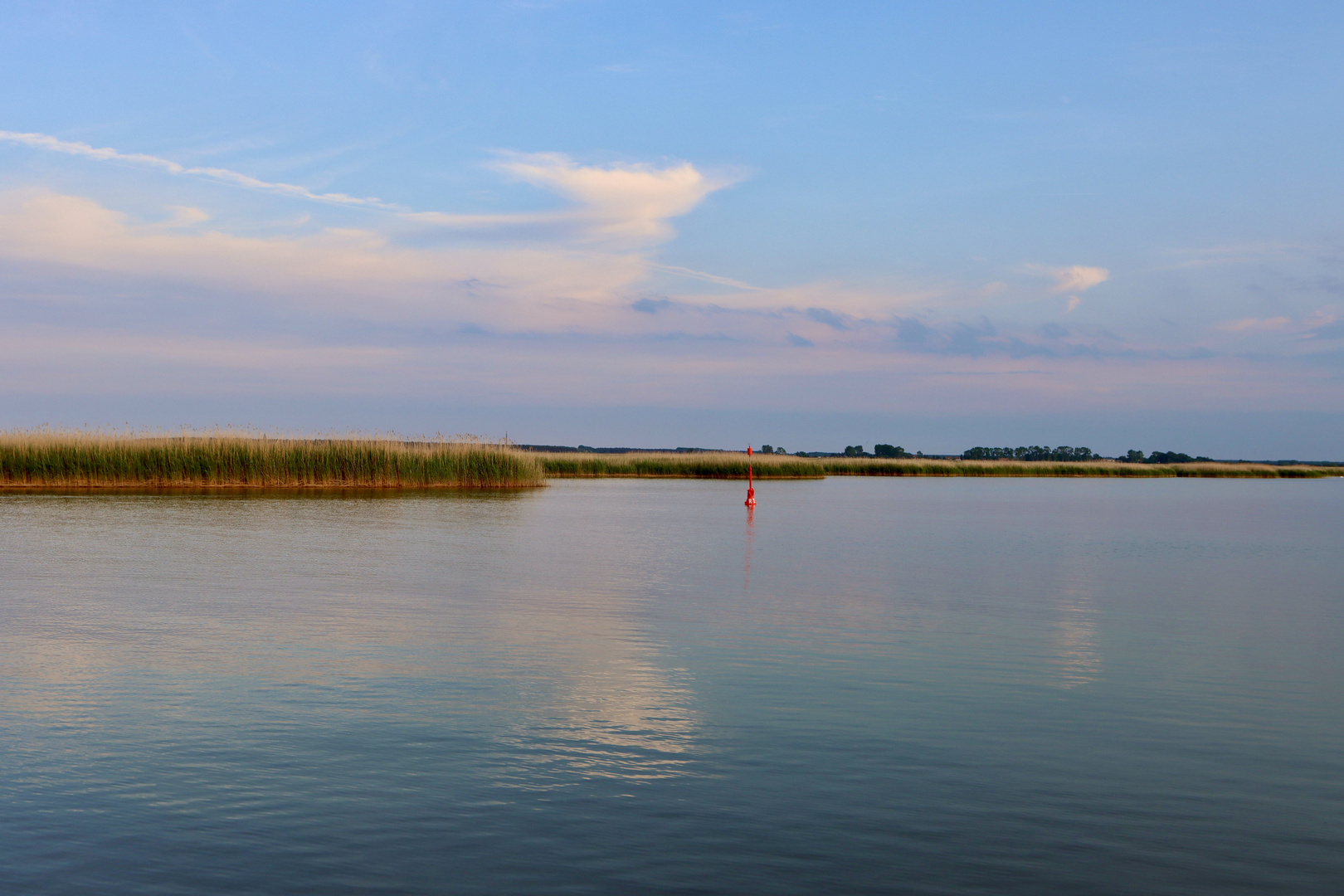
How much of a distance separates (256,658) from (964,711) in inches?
212

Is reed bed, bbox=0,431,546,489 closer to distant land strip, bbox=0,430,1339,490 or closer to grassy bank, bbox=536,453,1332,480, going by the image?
distant land strip, bbox=0,430,1339,490

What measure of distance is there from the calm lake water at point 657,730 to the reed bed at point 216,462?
66.7 feet

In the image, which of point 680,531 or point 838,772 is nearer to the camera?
point 838,772

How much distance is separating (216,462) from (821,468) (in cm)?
4125

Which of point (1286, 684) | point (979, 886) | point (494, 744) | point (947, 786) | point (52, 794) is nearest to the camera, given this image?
point (979, 886)

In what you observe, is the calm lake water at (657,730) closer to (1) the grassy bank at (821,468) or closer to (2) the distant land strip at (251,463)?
(2) the distant land strip at (251,463)

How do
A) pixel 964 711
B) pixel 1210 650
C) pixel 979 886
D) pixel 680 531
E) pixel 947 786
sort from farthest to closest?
pixel 680 531
pixel 1210 650
pixel 964 711
pixel 947 786
pixel 979 886

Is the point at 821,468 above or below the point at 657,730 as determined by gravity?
above

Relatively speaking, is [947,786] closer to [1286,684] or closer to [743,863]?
[743,863]

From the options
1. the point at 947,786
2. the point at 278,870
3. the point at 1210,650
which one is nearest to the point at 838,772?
the point at 947,786

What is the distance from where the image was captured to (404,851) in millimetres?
4148

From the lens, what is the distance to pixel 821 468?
65.6 meters

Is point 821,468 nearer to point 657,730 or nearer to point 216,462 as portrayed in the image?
point 216,462

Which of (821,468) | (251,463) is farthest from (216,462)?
(821,468)
